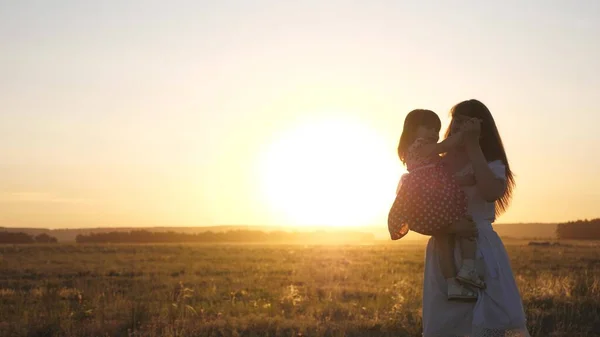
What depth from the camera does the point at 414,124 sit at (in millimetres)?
4680

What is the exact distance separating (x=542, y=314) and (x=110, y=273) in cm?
2029

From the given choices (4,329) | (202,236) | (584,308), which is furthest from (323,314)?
(202,236)

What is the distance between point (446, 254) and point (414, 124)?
0.90 meters

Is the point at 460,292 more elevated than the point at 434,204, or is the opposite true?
the point at 434,204

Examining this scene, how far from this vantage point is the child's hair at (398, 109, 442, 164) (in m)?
4.62

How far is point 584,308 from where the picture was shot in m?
12.8

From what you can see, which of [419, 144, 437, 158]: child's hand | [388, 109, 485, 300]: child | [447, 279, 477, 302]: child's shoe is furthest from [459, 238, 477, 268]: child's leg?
[419, 144, 437, 158]: child's hand

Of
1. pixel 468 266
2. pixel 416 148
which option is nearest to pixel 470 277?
pixel 468 266

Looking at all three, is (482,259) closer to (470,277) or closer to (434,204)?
(470,277)

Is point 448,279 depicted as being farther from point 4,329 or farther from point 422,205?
point 4,329

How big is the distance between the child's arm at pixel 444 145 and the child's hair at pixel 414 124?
257 millimetres

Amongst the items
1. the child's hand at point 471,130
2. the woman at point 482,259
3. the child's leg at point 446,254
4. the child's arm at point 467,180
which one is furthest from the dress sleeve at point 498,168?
the child's leg at point 446,254

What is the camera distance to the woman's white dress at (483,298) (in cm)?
425

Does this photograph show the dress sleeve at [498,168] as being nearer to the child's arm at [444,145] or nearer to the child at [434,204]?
the child at [434,204]
